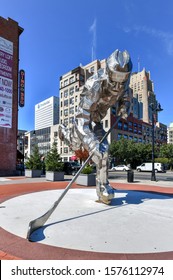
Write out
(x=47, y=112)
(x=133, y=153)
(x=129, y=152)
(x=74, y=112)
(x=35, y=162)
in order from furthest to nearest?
(x=47, y=112)
(x=74, y=112)
(x=133, y=153)
(x=129, y=152)
(x=35, y=162)

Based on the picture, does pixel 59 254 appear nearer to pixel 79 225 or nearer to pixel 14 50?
pixel 79 225

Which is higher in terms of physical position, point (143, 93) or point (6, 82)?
point (143, 93)

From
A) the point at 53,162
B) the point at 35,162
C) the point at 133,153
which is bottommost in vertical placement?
the point at 35,162

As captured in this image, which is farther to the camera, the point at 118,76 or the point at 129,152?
the point at 129,152

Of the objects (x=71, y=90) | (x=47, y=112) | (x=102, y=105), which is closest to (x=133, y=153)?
(x=71, y=90)

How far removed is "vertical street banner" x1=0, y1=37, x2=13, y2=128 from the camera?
23047 millimetres

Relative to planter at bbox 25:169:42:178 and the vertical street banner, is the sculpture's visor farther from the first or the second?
the vertical street banner

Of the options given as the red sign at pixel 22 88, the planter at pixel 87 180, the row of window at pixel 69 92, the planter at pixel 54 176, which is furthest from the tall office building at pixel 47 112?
the planter at pixel 87 180

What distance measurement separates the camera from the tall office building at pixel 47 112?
401 feet

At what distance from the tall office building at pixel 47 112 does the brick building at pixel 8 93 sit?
97280 millimetres

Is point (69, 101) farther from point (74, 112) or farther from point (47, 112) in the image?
point (47, 112)

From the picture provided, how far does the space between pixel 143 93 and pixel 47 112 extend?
54.4 meters

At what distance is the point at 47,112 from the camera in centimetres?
12800

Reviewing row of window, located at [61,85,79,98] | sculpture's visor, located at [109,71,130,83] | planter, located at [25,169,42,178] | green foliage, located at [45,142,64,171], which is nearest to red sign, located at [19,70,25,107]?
planter, located at [25,169,42,178]
